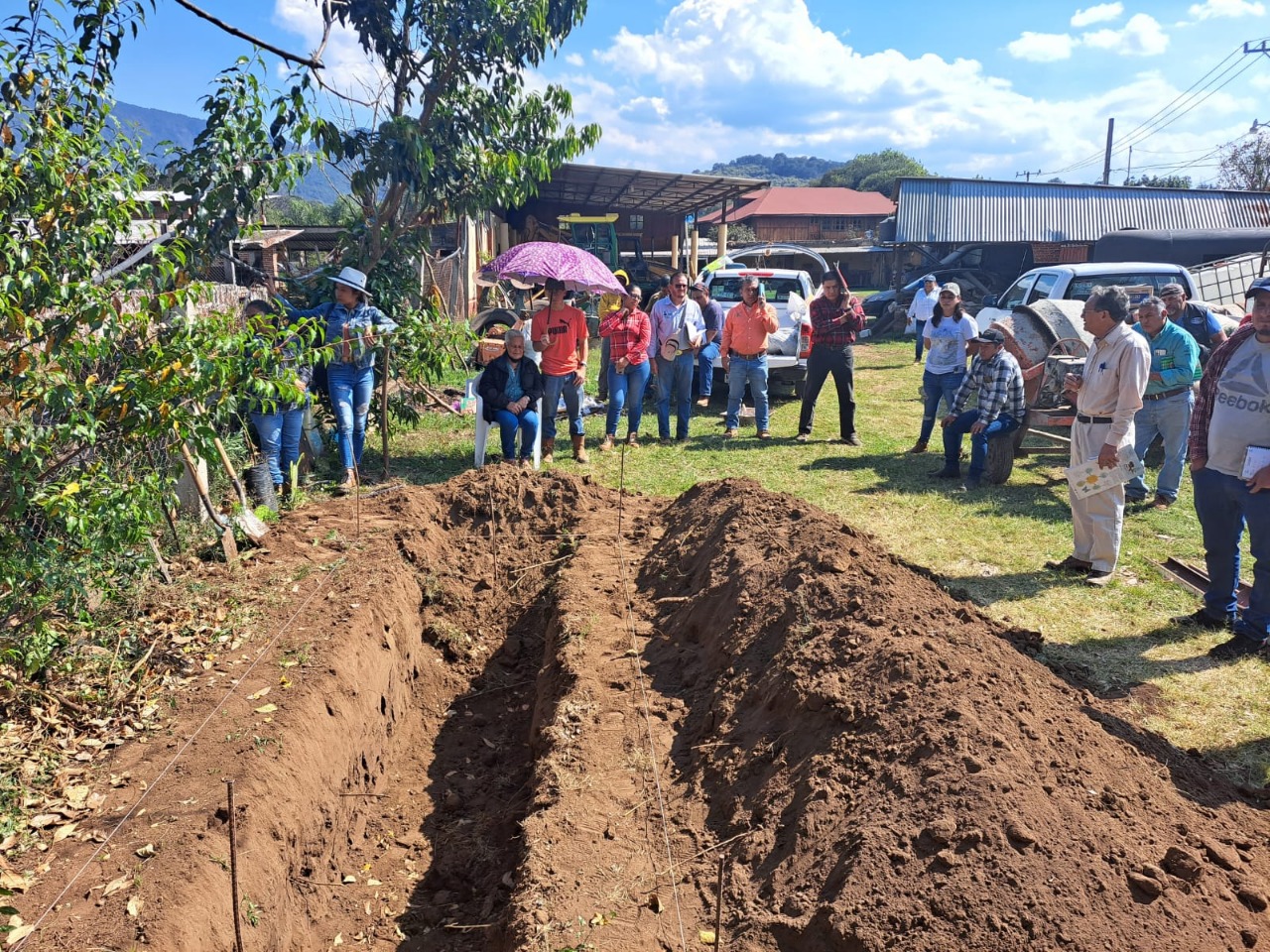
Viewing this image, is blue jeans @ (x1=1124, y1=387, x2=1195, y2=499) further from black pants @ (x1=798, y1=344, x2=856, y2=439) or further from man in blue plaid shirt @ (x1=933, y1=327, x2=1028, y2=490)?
black pants @ (x1=798, y1=344, x2=856, y2=439)

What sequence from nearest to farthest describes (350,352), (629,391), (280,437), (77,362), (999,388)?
(77,362)
(280,437)
(350,352)
(999,388)
(629,391)

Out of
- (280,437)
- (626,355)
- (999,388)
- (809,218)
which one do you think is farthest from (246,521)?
(809,218)

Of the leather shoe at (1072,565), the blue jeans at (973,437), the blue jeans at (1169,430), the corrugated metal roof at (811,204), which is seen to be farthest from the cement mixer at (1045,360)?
the corrugated metal roof at (811,204)

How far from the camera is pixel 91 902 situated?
3.10 metres

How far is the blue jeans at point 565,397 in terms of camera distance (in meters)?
9.65

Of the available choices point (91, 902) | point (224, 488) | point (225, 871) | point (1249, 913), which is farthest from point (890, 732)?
point (224, 488)

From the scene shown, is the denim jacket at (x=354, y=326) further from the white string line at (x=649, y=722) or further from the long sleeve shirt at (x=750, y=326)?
the long sleeve shirt at (x=750, y=326)

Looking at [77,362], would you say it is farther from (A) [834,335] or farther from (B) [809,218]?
(B) [809,218]

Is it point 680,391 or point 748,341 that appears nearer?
point 748,341

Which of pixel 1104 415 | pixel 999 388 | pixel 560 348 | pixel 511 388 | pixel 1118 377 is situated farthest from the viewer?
pixel 560 348

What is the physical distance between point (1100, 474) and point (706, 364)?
252 inches

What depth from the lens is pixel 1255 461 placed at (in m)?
5.04

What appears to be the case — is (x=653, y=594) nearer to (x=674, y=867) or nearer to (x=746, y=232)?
(x=674, y=867)

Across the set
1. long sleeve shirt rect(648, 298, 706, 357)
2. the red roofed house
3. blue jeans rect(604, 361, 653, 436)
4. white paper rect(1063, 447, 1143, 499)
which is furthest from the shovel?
the red roofed house
